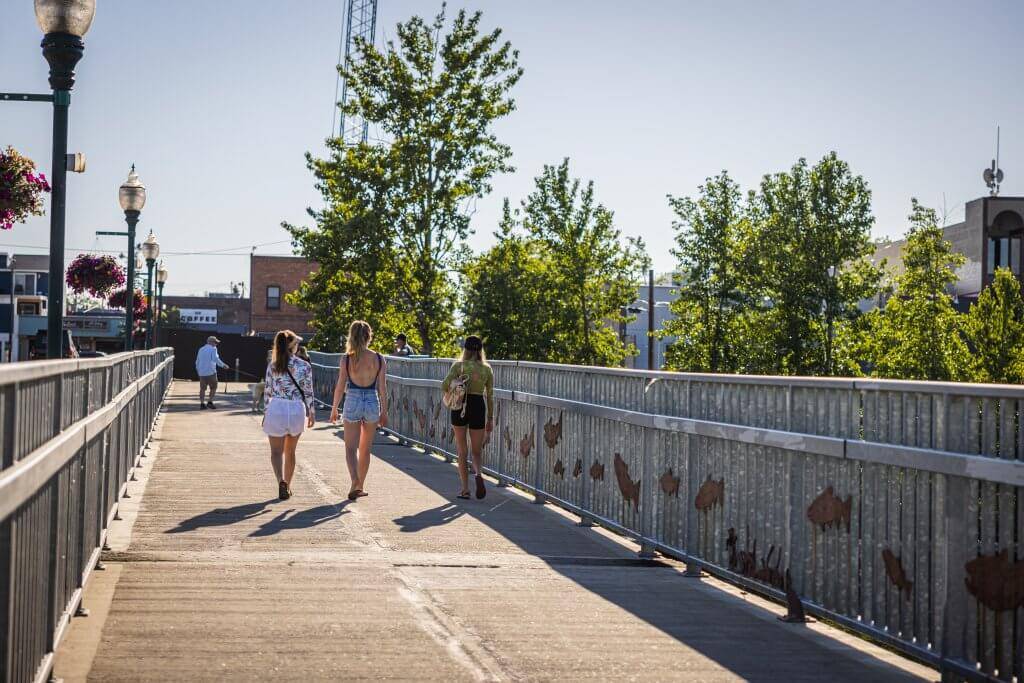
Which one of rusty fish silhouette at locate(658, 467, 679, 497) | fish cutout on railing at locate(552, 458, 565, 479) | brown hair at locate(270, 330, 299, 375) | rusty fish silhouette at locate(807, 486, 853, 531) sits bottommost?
fish cutout on railing at locate(552, 458, 565, 479)

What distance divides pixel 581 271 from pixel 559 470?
33755 mm

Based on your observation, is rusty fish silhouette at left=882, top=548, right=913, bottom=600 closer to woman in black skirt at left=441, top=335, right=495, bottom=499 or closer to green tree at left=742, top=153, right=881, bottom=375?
woman in black skirt at left=441, top=335, right=495, bottom=499

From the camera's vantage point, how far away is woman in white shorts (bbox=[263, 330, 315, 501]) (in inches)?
504

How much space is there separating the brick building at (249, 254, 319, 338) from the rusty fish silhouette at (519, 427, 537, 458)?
74.8 m

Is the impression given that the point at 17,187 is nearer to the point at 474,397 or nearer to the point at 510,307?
the point at 474,397

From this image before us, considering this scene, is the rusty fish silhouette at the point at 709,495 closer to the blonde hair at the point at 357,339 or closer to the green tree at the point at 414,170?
the blonde hair at the point at 357,339

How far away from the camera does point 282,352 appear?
12.9 m

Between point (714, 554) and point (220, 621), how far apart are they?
11.1 feet

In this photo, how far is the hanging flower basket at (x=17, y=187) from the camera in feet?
35.0

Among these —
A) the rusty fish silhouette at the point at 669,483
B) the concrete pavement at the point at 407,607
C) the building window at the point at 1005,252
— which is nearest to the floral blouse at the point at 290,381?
the concrete pavement at the point at 407,607

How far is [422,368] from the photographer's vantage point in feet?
66.1

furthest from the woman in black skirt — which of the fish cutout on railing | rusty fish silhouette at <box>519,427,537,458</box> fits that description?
the fish cutout on railing

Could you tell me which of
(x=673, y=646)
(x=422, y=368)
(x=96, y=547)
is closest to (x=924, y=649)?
(x=673, y=646)

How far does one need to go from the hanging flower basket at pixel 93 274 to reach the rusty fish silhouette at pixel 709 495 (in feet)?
97.2
